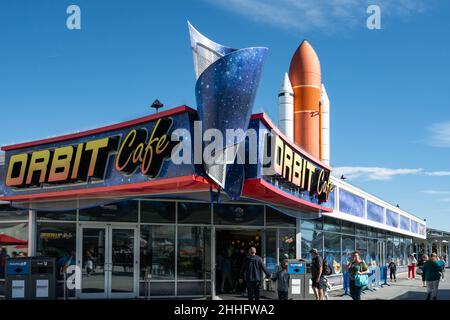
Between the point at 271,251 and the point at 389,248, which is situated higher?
the point at 271,251

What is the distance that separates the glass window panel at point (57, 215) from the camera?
18.5 meters

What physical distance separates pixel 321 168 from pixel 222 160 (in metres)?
7.88

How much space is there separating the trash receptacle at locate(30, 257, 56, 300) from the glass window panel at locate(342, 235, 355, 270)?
47.2 feet

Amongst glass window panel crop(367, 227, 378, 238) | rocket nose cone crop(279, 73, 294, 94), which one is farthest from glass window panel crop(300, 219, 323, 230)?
glass window panel crop(367, 227, 378, 238)

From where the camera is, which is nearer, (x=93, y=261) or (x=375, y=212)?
(x=93, y=261)

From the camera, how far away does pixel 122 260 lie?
18.8 m

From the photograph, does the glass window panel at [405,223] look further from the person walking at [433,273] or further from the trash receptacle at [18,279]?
the trash receptacle at [18,279]

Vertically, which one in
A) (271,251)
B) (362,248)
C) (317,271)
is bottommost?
(362,248)

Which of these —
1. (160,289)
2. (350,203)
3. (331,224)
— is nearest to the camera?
(160,289)

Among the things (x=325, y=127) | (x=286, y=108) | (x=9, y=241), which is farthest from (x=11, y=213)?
(x=325, y=127)

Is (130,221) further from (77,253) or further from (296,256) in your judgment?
(296,256)

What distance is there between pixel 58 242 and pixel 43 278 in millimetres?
1772

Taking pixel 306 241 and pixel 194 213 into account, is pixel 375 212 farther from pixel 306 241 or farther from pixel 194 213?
pixel 194 213
